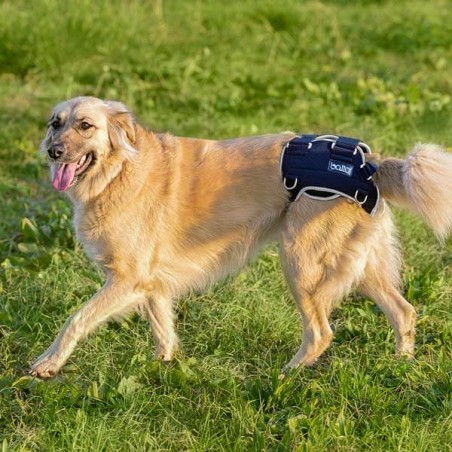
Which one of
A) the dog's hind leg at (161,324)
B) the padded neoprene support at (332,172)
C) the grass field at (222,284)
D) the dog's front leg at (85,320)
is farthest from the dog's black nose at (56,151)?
the padded neoprene support at (332,172)

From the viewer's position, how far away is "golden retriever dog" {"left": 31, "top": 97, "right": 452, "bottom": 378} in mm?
3846

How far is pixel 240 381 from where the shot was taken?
379 centimetres

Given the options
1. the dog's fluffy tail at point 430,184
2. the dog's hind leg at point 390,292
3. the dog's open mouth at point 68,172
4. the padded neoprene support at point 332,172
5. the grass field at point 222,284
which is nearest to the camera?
the grass field at point 222,284

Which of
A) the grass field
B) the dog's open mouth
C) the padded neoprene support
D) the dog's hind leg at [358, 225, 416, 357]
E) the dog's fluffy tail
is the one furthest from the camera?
the dog's hind leg at [358, 225, 416, 357]

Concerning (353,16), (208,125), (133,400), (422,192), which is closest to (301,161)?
(422,192)

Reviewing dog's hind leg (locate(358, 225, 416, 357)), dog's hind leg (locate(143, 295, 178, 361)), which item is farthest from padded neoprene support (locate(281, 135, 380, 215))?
dog's hind leg (locate(143, 295, 178, 361))

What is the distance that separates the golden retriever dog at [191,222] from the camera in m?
3.85

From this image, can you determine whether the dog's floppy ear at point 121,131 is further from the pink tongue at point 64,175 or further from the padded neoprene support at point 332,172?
the padded neoprene support at point 332,172

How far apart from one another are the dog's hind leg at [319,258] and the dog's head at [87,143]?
0.88 meters

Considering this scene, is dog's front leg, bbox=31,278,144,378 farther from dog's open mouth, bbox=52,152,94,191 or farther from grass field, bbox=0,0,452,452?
dog's open mouth, bbox=52,152,94,191

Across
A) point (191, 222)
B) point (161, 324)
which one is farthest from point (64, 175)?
point (161, 324)

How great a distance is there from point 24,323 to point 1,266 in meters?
0.68

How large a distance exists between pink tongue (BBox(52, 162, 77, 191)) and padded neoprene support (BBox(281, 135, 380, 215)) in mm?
1005

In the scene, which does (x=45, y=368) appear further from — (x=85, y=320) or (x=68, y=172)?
(x=68, y=172)
